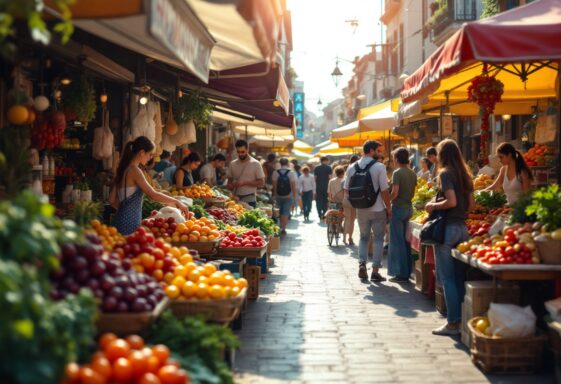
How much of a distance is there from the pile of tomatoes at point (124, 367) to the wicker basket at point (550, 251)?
383cm

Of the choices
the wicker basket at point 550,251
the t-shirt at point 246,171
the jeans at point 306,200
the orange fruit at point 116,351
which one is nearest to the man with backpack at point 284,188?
the t-shirt at point 246,171

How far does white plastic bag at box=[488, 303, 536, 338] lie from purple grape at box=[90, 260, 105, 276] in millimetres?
3548

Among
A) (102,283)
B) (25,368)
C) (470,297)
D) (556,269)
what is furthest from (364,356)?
(25,368)

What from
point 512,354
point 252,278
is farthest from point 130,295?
point 252,278

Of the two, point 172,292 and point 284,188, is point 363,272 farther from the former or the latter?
point 284,188

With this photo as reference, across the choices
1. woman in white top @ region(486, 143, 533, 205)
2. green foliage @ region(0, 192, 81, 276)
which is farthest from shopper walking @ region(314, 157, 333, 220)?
green foliage @ region(0, 192, 81, 276)

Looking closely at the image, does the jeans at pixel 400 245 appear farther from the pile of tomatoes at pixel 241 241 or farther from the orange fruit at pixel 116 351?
the orange fruit at pixel 116 351

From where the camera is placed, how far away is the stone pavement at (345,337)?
6.38 m

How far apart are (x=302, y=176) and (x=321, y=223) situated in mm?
2192

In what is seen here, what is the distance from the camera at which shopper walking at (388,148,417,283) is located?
1164 centimetres

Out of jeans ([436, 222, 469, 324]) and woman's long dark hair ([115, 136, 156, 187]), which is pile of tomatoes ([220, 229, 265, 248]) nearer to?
woman's long dark hair ([115, 136, 156, 187])

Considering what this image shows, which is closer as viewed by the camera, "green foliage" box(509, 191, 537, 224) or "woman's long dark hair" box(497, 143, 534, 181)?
"green foliage" box(509, 191, 537, 224)

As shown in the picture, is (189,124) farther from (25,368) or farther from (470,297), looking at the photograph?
(25,368)

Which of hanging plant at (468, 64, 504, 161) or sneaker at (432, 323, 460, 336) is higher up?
hanging plant at (468, 64, 504, 161)
